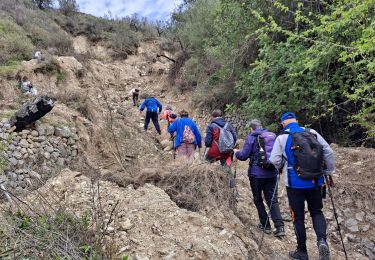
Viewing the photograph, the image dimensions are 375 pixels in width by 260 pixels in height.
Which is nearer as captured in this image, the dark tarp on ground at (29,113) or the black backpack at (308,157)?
the black backpack at (308,157)

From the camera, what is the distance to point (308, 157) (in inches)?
140

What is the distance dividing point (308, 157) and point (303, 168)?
13cm

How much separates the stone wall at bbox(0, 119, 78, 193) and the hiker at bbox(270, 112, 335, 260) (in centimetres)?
496

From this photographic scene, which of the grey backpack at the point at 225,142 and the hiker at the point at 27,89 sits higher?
the hiker at the point at 27,89

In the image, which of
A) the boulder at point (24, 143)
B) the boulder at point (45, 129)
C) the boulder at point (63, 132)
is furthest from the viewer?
the boulder at point (63, 132)

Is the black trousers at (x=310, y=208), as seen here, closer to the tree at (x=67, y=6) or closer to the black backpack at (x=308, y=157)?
the black backpack at (x=308, y=157)

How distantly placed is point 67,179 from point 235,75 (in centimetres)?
829

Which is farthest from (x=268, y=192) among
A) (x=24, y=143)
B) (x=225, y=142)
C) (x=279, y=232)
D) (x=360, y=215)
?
(x=24, y=143)

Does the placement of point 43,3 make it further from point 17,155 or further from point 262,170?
point 262,170

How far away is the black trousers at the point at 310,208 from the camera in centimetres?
373

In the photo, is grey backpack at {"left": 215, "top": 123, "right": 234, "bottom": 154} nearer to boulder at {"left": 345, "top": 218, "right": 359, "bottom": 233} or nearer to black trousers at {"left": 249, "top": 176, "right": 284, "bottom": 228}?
black trousers at {"left": 249, "top": 176, "right": 284, "bottom": 228}

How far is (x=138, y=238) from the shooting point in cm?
370

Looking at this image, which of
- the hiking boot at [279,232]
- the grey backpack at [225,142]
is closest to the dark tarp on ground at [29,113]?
the grey backpack at [225,142]

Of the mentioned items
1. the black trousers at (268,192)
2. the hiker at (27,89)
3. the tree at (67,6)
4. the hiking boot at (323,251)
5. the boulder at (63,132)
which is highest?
the tree at (67,6)
